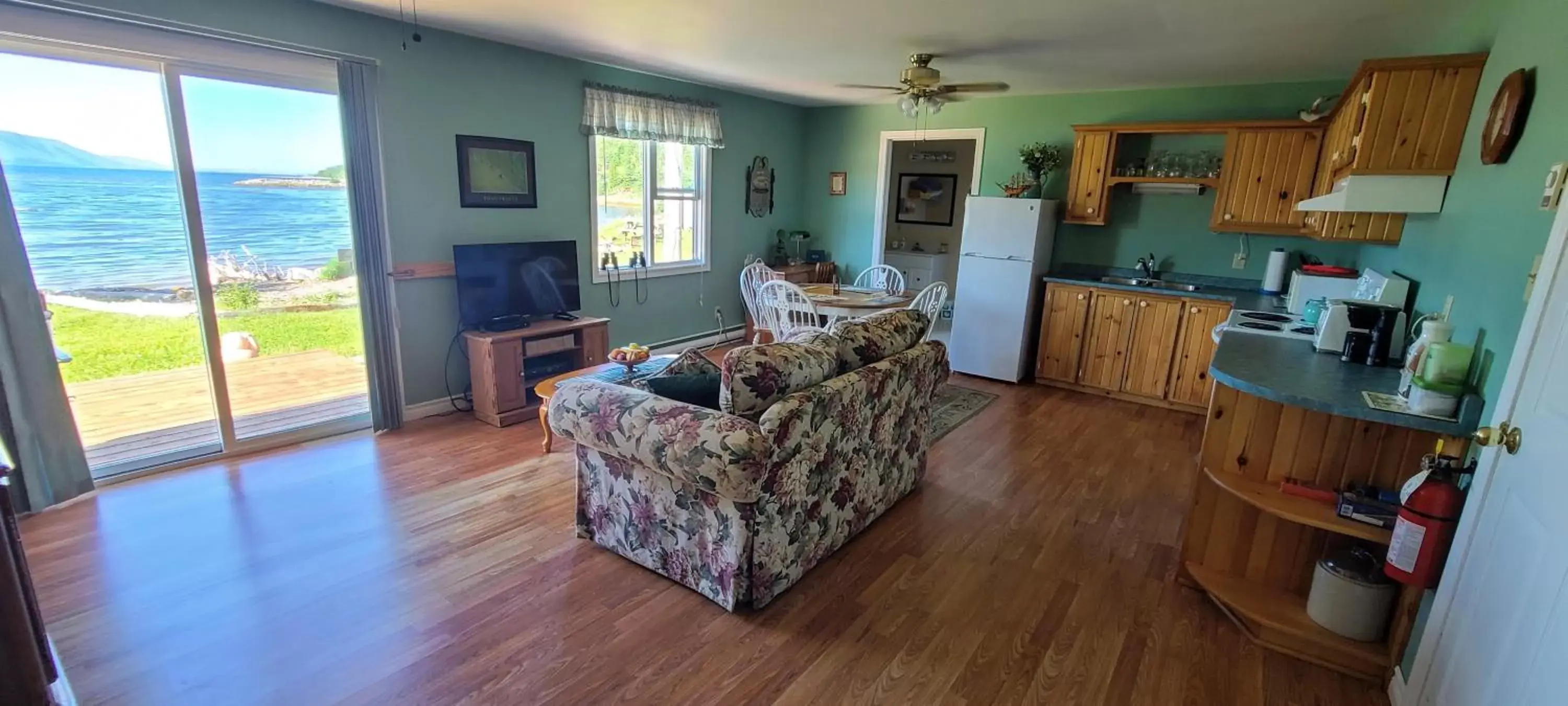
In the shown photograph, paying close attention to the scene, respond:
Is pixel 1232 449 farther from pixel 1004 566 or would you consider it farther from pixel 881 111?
pixel 881 111

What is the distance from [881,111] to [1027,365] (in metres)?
2.69

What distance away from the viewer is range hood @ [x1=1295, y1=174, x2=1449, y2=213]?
8.25ft

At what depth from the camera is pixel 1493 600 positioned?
1.51 metres

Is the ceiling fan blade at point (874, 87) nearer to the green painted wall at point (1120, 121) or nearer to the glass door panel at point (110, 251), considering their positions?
the green painted wall at point (1120, 121)

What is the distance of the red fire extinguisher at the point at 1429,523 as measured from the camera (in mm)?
1773

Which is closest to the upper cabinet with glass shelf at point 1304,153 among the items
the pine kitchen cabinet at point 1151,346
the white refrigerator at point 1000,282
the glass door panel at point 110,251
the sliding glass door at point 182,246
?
the white refrigerator at point 1000,282

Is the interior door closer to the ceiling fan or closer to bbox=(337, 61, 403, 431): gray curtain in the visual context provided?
the ceiling fan

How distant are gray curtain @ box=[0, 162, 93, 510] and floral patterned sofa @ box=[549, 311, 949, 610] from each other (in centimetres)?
220

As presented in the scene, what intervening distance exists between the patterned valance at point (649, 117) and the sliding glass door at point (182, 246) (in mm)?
1626

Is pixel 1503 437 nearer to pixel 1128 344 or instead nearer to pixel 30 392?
pixel 1128 344

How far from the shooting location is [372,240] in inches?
143

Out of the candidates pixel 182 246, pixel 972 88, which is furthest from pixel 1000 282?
pixel 182 246

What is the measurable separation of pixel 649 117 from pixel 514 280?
171 centimetres

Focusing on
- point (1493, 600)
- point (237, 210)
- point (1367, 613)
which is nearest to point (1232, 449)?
point (1367, 613)
